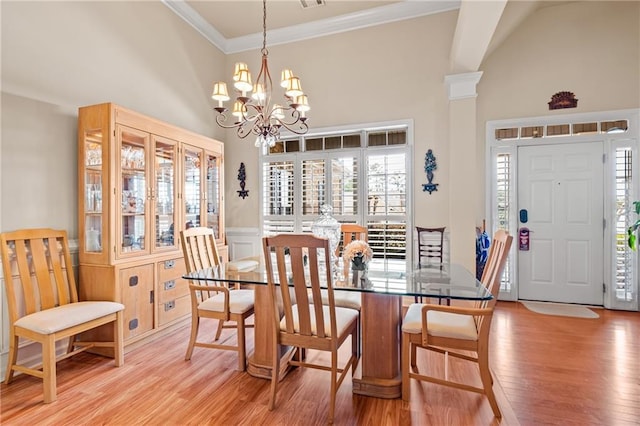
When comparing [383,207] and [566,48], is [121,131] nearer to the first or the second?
[383,207]

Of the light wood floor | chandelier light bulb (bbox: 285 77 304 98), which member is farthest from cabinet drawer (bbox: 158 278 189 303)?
chandelier light bulb (bbox: 285 77 304 98)

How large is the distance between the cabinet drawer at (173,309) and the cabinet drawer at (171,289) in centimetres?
4

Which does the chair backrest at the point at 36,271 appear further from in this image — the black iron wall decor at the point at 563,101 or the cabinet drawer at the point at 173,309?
the black iron wall decor at the point at 563,101

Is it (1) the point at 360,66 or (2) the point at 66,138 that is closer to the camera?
(2) the point at 66,138

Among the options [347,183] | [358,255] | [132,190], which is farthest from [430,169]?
[132,190]

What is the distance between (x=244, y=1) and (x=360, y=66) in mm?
1614

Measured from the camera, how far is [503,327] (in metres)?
3.35

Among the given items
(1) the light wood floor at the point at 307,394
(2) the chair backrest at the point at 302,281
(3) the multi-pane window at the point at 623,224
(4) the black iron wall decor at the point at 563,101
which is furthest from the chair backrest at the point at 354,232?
(3) the multi-pane window at the point at 623,224

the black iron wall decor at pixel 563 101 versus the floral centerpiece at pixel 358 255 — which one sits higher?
the black iron wall decor at pixel 563 101

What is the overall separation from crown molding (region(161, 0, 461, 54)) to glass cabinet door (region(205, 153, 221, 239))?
5.86 ft

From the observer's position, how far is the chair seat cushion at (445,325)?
1.94 metres

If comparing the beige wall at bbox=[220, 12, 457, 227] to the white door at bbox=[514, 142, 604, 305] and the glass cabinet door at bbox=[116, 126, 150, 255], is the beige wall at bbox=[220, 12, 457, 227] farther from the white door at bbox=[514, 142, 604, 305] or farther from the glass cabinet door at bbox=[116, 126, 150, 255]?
the glass cabinet door at bbox=[116, 126, 150, 255]

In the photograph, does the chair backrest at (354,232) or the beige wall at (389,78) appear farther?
the beige wall at (389,78)

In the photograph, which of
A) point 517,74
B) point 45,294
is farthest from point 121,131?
point 517,74
